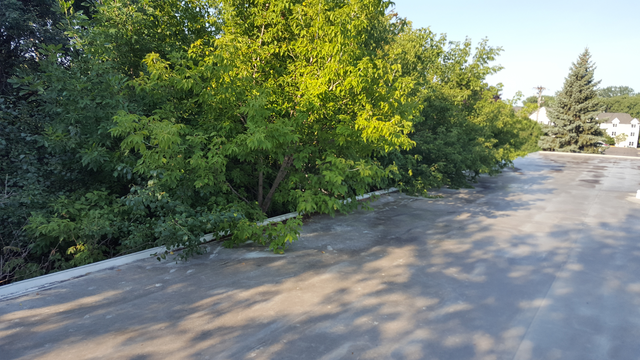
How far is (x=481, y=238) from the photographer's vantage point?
7.70 meters

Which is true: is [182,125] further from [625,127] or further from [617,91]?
[617,91]

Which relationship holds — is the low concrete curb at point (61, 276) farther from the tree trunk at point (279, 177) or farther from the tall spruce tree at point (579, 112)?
the tall spruce tree at point (579, 112)

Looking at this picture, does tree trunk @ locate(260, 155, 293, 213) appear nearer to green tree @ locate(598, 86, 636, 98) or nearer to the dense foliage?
the dense foliage

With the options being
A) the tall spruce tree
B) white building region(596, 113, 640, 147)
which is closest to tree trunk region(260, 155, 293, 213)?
the tall spruce tree

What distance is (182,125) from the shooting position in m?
5.89

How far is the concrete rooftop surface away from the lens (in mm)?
3691

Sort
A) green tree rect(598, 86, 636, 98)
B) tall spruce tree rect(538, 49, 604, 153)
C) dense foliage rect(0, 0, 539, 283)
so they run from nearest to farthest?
dense foliage rect(0, 0, 539, 283), tall spruce tree rect(538, 49, 604, 153), green tree rect(598, 86, 636, 98)

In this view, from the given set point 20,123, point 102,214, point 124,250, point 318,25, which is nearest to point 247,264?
point 124,250

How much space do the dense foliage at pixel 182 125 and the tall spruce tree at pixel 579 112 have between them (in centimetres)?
4443

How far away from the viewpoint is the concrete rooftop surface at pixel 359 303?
3.69 metres

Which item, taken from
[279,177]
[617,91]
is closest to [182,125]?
[279,177]

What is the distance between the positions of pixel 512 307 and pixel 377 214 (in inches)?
205

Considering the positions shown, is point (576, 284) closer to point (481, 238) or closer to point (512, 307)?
point (512, 307)

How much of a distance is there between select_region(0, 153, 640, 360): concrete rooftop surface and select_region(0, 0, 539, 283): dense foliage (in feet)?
2.90
